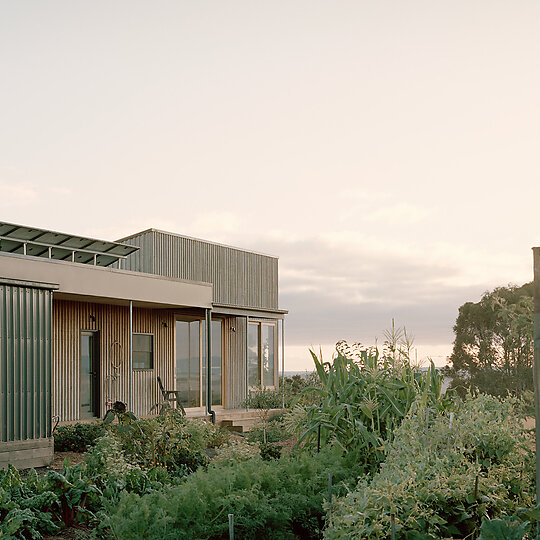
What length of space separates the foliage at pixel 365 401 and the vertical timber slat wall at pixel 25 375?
537 centimetres

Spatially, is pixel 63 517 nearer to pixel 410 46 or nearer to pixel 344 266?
pixel 410 46

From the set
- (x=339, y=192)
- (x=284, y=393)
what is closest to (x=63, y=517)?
(x=339, y=192)

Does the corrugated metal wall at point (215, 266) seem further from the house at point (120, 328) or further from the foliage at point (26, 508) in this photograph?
the foliage at point (26, 508)

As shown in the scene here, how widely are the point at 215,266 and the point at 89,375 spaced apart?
5431 mm

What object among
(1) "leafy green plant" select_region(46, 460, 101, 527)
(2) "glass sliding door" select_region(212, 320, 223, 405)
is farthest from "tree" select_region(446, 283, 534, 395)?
(1) "leafy green plant" select_region(46, 460, 101, 527)

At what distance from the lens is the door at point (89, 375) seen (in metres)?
15.2

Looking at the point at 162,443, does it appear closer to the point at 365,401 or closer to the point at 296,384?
the point at 365,401

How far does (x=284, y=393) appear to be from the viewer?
1858 cm

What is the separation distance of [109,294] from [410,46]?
7188 millimetres

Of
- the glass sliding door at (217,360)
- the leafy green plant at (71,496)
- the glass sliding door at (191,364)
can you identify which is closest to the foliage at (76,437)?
the glass sliding door at (191,364)

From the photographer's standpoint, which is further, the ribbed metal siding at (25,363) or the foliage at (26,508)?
the ribbed metal siding at (25,363)

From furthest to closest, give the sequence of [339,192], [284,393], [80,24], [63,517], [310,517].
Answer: [284,393] → [339,192] → [80,24] → [63,517] → [310,517]

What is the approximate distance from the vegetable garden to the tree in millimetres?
16535

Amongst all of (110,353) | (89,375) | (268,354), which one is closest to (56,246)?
(110,353)
